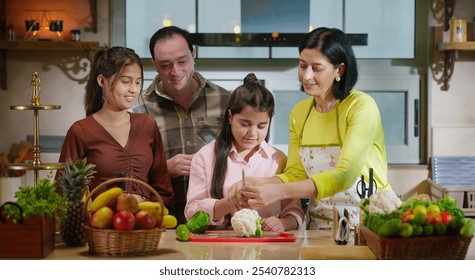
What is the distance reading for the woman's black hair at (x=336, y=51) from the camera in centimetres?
277

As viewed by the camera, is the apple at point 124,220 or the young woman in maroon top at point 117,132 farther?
the young woman in maroon top at point 117,132

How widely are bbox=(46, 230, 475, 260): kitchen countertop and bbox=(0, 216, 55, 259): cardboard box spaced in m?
0.06

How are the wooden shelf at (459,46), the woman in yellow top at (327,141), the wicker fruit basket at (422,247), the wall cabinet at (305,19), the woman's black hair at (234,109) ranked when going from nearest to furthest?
the wicker fruit basket at (422,247) → the woman in yellow top at (327,141) → the woman's black hair at (234,109) → the wooden shelf at (459,46) → the wall cabinet at (305,19)

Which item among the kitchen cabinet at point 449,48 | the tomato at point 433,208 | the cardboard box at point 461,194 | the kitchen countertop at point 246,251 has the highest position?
the kitchen cabinet at point 449,48

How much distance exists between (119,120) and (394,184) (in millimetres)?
1868

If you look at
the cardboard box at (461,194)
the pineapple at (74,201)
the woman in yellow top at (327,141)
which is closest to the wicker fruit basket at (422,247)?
the woman in yellow top at (327,141)

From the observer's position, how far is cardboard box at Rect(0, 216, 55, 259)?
2.25 meters

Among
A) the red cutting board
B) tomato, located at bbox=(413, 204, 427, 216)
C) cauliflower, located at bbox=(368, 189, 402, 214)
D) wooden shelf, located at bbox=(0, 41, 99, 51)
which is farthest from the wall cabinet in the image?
tomato, located at bbox=(413, 204, 427, 216)

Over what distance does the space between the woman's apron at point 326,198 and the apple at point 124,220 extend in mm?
849

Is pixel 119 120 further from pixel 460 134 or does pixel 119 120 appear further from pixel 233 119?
pixel 460 134

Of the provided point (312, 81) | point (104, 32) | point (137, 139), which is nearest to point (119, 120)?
point (137, 139)

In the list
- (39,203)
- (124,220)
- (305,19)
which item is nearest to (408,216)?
(124,220)

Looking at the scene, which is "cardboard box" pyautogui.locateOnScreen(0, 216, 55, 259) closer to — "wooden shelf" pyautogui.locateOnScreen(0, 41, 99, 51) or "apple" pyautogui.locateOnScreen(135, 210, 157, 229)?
"apple" pyautogui.locateOnScreen(135, 210, 157, 229)

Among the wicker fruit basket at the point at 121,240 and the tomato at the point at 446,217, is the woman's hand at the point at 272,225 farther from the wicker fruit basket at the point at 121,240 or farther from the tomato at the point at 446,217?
the tomato at the point at 446,217
